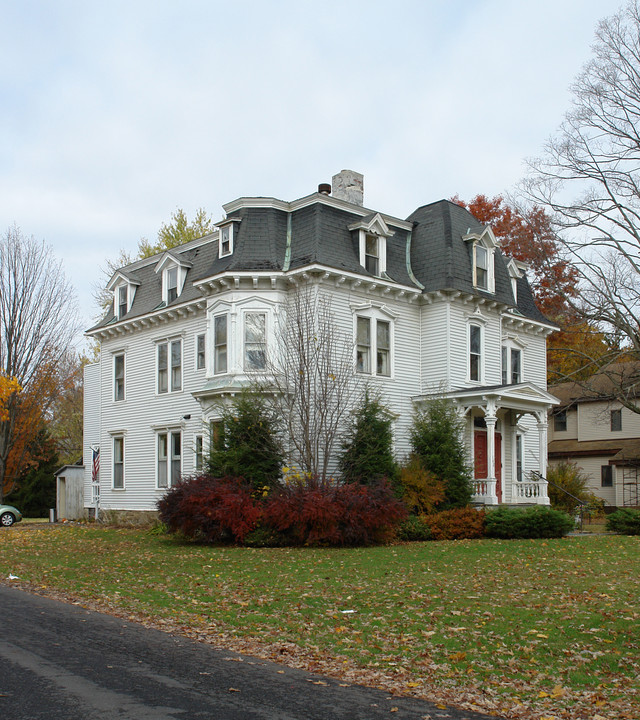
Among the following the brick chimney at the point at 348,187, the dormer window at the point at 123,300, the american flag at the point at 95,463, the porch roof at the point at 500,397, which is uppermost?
the brick chimney at the point at 348,187

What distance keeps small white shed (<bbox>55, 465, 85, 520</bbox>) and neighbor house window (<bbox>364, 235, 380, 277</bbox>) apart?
16971 mm

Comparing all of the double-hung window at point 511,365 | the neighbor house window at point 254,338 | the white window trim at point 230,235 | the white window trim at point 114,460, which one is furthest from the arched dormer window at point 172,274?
the double-hung window at point 511,365

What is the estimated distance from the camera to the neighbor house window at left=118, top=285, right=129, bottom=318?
1242 inches

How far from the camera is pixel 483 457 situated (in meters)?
27.3

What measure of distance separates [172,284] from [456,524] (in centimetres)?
1379

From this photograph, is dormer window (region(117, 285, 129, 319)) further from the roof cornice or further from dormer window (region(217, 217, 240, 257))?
the roof cornice

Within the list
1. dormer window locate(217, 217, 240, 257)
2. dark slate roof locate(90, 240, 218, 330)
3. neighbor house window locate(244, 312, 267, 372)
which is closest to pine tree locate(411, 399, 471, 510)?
neighbor house window locate(244, 312, 267, 372)

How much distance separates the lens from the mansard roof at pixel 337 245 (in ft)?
79.9

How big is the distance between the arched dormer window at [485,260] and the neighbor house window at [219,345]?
896cm

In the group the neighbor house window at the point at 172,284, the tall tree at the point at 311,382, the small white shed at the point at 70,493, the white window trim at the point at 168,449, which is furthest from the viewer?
the small white shed at the point at 70,493

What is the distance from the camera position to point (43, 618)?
10.5 m

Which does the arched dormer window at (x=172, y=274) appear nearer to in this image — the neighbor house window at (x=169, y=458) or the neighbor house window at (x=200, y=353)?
the neighbor house window at (x=200, y=353)

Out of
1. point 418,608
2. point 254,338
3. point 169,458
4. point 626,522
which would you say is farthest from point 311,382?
point 418,608

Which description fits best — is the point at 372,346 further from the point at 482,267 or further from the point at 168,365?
the point at 168,365
